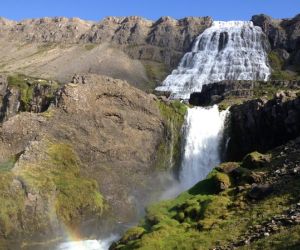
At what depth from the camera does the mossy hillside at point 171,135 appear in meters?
60.3

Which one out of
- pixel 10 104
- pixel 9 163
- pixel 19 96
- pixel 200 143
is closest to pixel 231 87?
pixel 19 96

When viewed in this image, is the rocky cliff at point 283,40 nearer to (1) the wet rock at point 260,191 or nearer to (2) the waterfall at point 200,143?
(2) the waterfall at point 200,143

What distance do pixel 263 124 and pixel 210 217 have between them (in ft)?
90.1

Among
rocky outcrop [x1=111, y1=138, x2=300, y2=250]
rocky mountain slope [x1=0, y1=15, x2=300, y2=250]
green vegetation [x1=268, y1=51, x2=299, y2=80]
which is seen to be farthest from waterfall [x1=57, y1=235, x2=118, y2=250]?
green vegetation [x1=268, y1=51, x2=299, y2=80]

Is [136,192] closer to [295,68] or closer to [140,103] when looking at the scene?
[140,103]

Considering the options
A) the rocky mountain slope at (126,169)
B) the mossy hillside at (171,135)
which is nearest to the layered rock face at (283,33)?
the mossy hillside at (171,135)

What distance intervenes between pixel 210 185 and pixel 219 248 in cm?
1245

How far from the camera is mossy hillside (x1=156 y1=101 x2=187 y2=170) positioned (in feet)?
198

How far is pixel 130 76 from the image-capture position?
194 metres

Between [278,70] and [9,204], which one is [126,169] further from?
[278,70]

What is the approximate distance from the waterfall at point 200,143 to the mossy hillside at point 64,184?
38.2 ft

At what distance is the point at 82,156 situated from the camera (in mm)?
54906

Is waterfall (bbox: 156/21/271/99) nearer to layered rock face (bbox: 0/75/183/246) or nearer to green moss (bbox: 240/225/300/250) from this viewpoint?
layered rock face (bbox: 0/75/183/246)

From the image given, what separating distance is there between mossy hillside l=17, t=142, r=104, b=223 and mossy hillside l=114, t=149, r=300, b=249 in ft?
47.1
